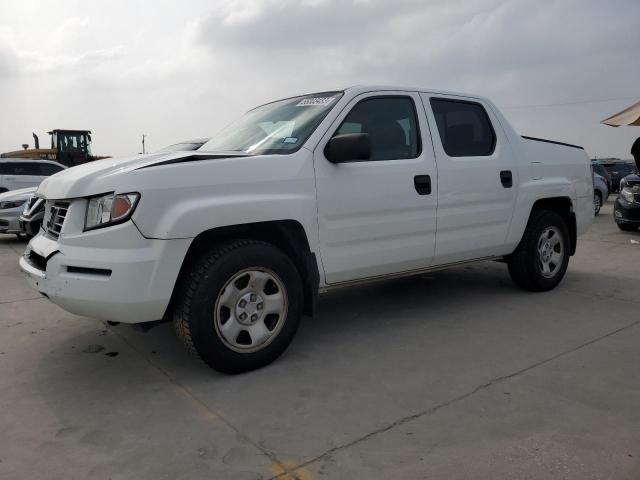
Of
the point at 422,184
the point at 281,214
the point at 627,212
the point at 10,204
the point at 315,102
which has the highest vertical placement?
the point at 315,102

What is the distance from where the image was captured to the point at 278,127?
388 cm

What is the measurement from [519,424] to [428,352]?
1053 millimetres

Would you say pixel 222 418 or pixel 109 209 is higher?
pixel 109 209

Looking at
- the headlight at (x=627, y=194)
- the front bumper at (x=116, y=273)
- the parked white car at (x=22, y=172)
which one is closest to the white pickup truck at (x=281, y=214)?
the front bumper at (x=116, y=273)

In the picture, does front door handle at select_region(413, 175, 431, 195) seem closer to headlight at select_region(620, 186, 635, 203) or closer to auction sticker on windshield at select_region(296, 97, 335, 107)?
auction sticker on windshield at select_region(296, 97, 335, 107)

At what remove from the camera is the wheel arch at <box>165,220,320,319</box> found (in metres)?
3.25

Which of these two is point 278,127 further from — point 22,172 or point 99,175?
point 22,172

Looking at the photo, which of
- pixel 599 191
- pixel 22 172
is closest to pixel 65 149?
pixel 22 172

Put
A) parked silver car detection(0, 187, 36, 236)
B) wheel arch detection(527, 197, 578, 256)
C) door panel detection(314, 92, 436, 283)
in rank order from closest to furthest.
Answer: door panel detection(314, 92, 436, 283) → wheel arch detection(527, 197, 578, 256) → parked silver car detection(0, 187, 36, 236)

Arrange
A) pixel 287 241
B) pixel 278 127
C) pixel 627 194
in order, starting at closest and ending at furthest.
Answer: pixel 287 241
pixel 278 127
pixel 627 194

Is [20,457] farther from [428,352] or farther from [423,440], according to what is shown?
[428,352]

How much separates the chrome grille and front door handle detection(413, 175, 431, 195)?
7.74ft

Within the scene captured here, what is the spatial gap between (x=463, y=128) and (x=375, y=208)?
134 cm

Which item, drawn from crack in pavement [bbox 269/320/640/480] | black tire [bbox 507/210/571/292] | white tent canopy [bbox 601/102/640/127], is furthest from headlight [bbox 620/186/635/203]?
crack in pavement [bbox 269/320/640/480]
